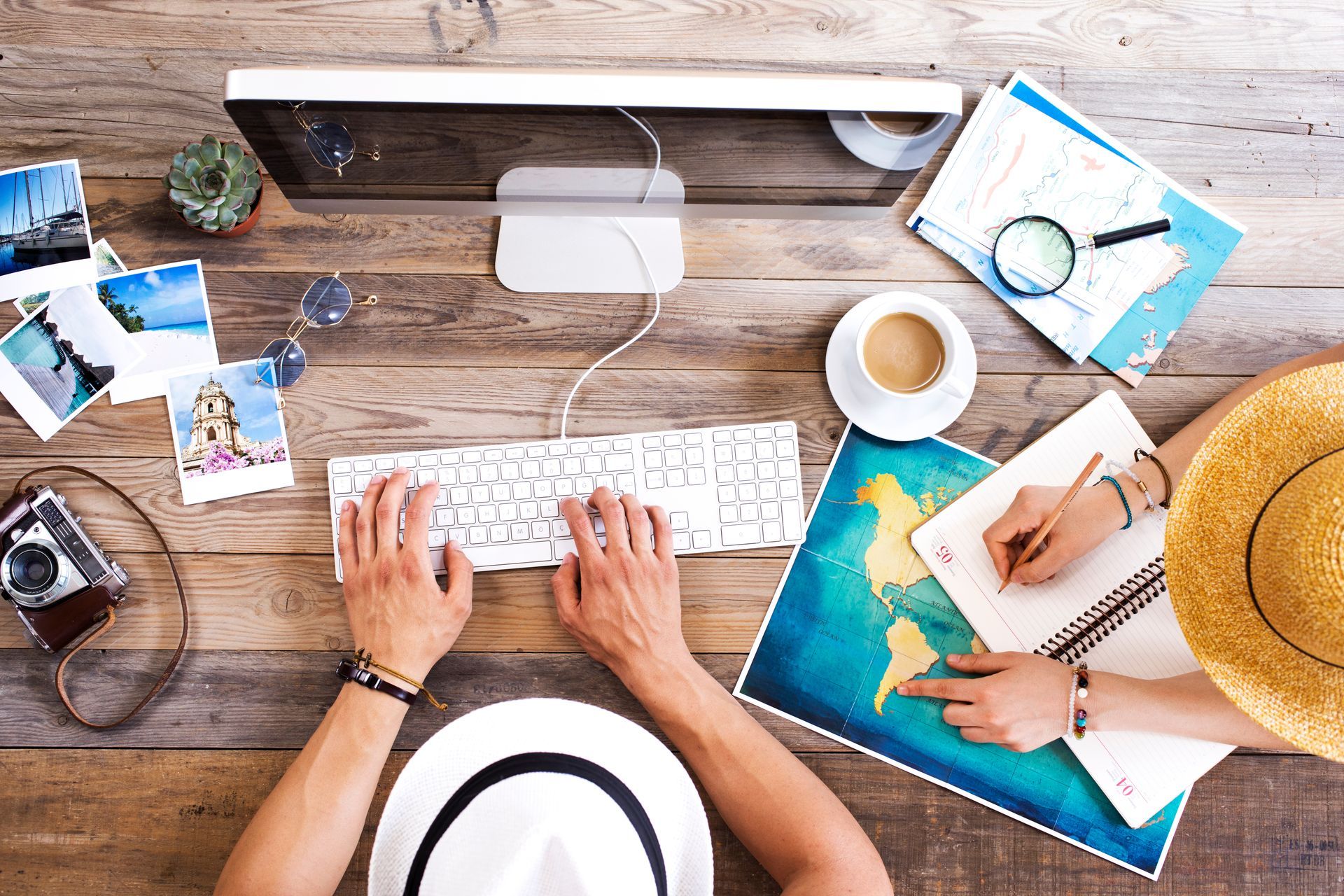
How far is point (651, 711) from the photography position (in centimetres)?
93

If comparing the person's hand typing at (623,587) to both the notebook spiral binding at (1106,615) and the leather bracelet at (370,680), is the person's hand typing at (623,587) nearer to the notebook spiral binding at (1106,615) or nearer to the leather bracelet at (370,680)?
the leather bracelet at (370,680)

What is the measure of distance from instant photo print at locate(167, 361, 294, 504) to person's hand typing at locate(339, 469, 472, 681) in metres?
0.14

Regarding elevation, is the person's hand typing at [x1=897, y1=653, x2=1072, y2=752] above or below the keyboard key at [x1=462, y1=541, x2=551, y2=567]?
below

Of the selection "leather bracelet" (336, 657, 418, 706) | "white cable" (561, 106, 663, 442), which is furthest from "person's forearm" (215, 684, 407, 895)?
"white cable" (561, 106, 663, 442)

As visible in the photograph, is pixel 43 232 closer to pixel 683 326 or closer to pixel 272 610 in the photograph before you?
pixel 272 610

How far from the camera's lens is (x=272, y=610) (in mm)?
969

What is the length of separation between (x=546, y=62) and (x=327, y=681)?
86cm

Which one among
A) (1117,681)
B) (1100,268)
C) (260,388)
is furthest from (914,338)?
(260,388)

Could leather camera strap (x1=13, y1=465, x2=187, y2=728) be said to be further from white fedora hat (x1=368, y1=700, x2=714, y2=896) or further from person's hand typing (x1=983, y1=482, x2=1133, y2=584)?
person's hand typing (x1=983, y1=482, x2=1133, y2=584)

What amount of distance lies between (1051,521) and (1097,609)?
0.18 meters

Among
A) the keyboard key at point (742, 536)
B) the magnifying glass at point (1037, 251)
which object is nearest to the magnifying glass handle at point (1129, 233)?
the magnifying glass at point (1037, 251)

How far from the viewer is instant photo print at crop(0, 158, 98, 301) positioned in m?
0.97

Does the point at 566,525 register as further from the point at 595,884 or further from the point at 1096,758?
the point at 1096,758

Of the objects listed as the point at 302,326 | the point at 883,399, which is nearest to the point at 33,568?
the point at 302,326
